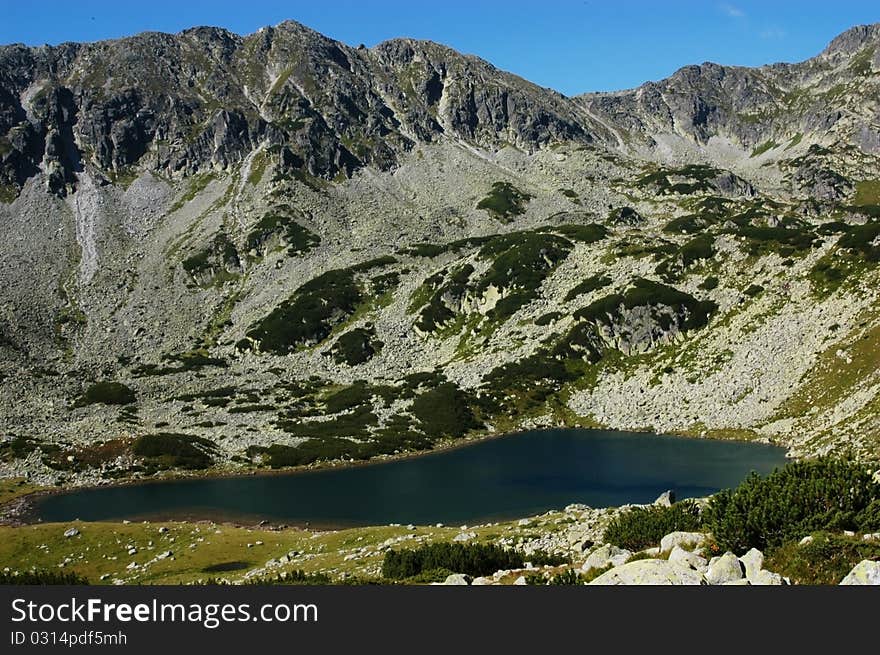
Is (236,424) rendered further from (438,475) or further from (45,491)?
(438,475)

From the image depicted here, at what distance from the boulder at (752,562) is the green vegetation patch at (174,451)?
65261 millimetres

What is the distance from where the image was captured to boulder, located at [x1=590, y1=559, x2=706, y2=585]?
13805 mm

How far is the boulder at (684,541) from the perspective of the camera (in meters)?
17.8

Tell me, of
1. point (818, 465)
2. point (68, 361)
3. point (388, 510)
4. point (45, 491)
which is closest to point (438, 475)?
point (388, 510)

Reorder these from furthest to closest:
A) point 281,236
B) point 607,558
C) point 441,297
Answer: point 281,236 < point 441,297 < point 607,558

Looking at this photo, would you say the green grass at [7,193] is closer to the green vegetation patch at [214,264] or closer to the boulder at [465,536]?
Result: the green vegetation patch at [214,264]

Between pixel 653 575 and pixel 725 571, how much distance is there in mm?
1483

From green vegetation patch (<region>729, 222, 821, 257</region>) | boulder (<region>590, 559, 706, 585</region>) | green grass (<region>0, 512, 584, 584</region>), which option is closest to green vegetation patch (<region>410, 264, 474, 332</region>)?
green vegetation patch (<region>729, 222, 821, 257</region>)

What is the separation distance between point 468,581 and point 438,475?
47.7 metres

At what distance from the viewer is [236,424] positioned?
8438cm

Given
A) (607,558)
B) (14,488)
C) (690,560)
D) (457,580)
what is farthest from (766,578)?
(14,488)

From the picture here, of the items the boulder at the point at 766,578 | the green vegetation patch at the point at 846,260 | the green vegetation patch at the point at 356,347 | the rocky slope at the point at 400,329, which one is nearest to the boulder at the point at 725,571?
the boulder at the point at 766,578

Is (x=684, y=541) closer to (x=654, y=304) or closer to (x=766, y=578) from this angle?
(x=766, y=578)

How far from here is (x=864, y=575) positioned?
12117 mm
